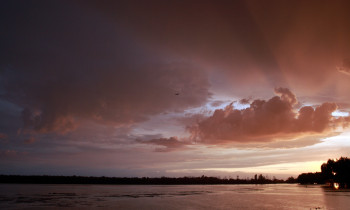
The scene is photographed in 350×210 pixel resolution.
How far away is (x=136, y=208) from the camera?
2148 inches

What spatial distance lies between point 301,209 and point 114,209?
36.9 metres

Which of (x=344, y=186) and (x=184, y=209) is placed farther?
(x=344, y=186)

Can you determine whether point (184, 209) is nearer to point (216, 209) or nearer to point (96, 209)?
point (216, 209)

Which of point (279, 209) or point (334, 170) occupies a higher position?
point (334, 170)

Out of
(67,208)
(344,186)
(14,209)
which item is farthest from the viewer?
(344,186)

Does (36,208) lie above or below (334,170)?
below

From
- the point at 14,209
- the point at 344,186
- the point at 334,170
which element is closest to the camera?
the point at 14,209

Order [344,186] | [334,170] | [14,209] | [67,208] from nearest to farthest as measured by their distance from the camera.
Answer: [14,209], [67,208], [334,170], [344,186]

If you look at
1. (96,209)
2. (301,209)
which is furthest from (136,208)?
(301,209)

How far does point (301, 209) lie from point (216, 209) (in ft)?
54.8

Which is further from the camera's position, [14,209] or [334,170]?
[334,170]

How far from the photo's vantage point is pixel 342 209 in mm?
49656

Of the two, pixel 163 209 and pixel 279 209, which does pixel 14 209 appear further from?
pixel 279 209

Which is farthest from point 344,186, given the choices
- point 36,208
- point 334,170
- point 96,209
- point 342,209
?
point 36,208
